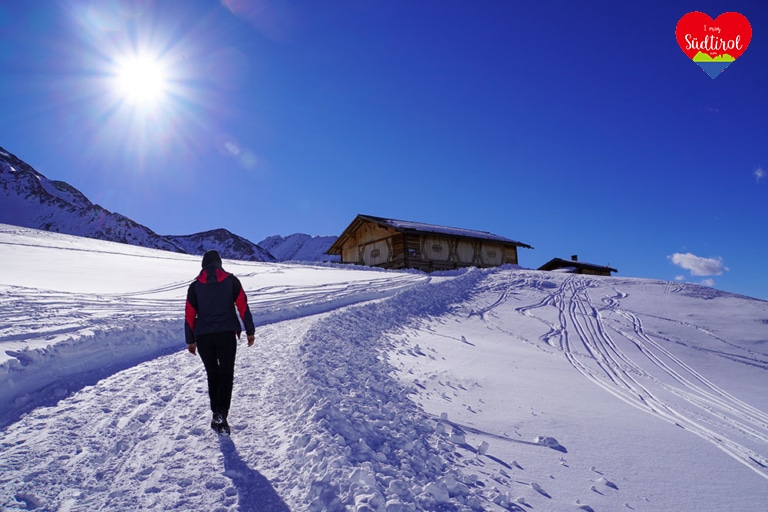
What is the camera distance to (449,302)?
14.0 meters

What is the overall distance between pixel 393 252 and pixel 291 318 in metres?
19.2

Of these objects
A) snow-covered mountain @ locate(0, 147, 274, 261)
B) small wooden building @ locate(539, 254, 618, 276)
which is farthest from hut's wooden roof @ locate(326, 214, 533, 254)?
snow-covered mountain @ locate(0, 147, 274, 261)

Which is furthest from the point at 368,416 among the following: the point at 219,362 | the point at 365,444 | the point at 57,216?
the point at 57,216

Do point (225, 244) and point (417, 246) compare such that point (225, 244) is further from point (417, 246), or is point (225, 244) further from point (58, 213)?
point (417, 246)

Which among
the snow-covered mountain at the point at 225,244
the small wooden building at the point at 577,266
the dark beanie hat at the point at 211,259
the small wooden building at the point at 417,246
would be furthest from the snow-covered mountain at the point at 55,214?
the dark beanie hat at the point at 211,259

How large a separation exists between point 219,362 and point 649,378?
761 centimetres

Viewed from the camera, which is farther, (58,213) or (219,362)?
(58,213)

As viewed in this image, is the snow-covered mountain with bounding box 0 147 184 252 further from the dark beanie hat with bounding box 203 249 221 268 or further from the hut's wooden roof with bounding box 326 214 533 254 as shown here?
the dark beanie hat with bounding box 203 249 221 268

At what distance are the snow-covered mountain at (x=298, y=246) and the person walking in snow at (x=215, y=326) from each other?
152 m

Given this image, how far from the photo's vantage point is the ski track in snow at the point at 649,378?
5.12 m

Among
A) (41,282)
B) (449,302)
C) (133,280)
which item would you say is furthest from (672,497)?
(133,280)

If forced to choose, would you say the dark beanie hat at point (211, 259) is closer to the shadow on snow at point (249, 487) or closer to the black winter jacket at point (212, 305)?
the black winter jacket at point (212, 305)

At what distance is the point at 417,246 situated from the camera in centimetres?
2883

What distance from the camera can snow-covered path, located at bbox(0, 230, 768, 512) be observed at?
120 inches
